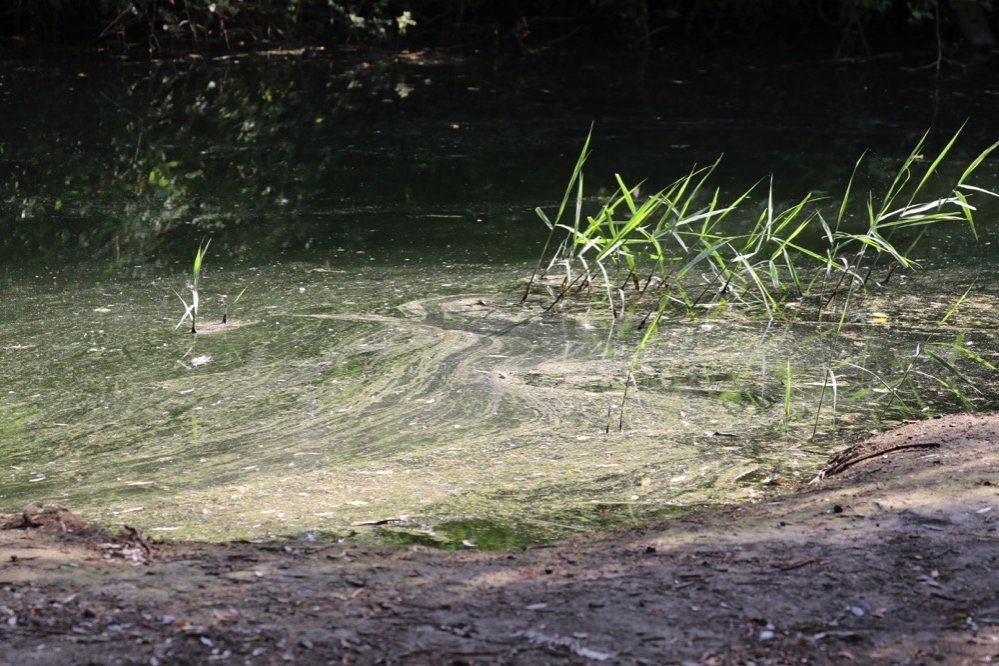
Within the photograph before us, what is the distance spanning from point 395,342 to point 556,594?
2.04 m

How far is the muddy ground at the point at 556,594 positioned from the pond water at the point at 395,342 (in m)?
0.35

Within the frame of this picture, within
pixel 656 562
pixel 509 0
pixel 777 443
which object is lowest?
pixel 777 443

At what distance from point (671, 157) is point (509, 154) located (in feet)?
2.89

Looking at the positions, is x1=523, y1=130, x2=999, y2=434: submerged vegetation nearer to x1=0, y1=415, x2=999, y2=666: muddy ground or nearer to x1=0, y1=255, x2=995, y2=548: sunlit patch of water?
x1=0, y1=255, x2=995, y2=548: sunlit patch of water

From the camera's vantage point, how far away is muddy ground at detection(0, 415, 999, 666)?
1788mm

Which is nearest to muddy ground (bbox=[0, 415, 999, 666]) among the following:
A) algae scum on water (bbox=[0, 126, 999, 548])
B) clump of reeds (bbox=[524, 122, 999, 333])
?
algae scum on water (bbox=[0, 126, 999, 548])

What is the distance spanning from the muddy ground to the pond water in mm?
354

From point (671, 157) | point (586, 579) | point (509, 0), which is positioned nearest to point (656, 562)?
point (586, 579)

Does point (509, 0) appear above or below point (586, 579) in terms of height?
above

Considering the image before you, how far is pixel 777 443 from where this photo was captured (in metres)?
3.19

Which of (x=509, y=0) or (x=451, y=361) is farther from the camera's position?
(x=509, y=0)

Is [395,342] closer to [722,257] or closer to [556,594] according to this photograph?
[722,257]

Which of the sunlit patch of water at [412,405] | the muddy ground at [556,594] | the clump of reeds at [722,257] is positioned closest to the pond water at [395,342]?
the sunlit patch of water at [412,405]

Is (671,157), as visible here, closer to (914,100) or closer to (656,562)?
(914,100)
